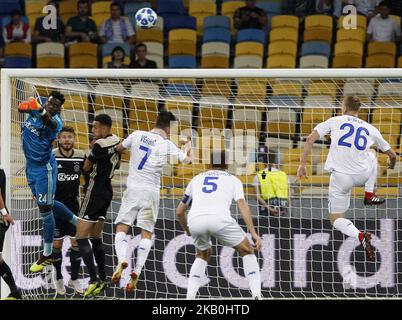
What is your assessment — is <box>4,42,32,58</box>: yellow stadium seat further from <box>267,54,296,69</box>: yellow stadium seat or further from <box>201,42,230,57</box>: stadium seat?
<box>267,54,296,69</box>: yellow stadium seat

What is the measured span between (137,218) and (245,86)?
3296 millimetres

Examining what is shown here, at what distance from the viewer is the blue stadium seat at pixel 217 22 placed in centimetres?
1697

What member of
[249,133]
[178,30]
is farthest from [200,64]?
[249,133]

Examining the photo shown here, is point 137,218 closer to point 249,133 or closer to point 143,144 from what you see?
point 143,144

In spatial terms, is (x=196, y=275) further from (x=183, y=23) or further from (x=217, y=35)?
(x=183, y=23)

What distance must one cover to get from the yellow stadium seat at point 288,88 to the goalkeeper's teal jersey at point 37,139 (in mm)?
3211

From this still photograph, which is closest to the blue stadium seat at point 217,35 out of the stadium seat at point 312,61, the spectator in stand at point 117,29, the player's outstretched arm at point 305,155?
the spectator in stand at point 117,29

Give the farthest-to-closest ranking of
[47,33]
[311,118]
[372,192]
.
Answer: [47,33] < [311,118] < [372,192]

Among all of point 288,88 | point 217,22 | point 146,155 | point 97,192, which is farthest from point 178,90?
point 217,22

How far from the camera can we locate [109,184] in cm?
1205

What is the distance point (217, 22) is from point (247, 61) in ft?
3.06

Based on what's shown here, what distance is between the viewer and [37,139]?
11.8 metres

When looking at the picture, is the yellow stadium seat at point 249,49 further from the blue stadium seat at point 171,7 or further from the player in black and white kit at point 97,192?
the player in black and white kit at point 97,192

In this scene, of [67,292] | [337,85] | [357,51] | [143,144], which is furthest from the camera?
[357,51]
